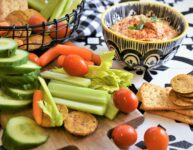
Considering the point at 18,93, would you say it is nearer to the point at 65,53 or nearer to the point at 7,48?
the point at 7,48

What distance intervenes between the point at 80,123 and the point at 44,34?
1.57 ft

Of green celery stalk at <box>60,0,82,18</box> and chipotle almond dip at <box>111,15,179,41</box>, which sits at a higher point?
green celery stalk at <box>60,0,82,18</box>

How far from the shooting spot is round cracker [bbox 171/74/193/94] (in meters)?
1.34

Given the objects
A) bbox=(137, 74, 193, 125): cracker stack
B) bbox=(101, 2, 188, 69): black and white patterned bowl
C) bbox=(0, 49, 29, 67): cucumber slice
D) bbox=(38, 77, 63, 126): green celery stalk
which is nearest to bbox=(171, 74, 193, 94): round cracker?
bbox=(137, 74, 193, 125): cracker stack

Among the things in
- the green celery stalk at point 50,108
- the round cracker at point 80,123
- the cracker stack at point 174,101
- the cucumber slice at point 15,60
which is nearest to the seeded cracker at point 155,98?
the cracker stack at point 174,101

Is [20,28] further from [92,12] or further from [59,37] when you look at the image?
[92,12]

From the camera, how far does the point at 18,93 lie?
1.28 metres

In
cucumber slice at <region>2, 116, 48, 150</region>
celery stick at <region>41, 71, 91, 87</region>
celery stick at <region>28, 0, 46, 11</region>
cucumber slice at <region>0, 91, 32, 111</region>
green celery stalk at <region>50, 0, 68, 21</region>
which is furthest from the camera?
celery stick at <region>28, 0, 46, 11</region>

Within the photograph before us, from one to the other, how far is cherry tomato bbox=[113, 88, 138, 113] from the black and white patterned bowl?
0.85ft

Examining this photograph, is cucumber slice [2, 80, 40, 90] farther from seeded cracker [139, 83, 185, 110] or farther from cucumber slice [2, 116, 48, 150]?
seeded cracker [139, 83, 185, 110]

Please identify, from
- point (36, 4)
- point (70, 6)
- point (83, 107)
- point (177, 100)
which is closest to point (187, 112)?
point (177, 100)

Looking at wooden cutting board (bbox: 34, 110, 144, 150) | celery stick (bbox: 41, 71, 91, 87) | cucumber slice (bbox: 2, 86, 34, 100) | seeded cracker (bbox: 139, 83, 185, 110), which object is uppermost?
cucumber slice (bbox: 2, 86, 34, 100)

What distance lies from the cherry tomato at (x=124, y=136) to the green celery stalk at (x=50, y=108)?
0.18 meters

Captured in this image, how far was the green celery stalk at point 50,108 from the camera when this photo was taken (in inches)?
47.6
